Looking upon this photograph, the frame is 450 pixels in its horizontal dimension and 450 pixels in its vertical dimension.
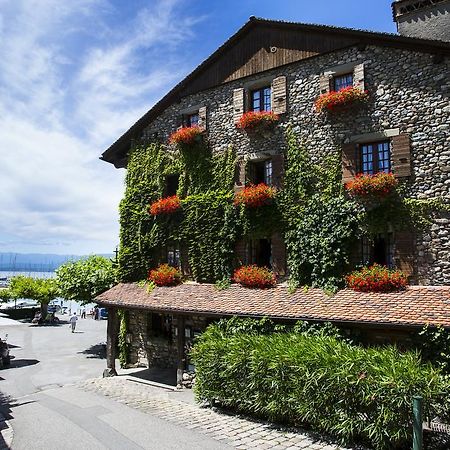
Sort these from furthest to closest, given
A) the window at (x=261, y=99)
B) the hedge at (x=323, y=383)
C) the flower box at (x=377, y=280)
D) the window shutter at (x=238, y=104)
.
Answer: the window shutter at (x=238, y=104)
the window at (x=261, y=99)
the flower box at (x=377, y=280)
the hedge at (x=323, y=383)

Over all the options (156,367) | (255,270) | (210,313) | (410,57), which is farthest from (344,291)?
(156,367)

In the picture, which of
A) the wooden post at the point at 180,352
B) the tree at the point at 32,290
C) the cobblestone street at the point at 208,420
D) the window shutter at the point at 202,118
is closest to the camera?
the cobblestone street at the point at 208,420

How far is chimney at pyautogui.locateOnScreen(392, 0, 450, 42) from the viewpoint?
664 inches

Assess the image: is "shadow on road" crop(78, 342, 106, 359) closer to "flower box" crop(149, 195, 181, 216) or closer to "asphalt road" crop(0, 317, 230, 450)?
"asphalt road" crop(0, 317, 230, 450)

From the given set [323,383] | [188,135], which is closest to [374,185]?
→ [323,383]

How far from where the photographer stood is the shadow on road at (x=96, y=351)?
2083 centimetres

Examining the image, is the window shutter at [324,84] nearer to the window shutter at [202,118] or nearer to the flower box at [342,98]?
the flower box at [342,98]

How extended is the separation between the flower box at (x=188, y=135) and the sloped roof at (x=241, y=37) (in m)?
2.17

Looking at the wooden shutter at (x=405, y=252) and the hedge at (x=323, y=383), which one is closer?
the hedge at (x=323, y=383)

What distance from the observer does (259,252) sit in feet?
51.9

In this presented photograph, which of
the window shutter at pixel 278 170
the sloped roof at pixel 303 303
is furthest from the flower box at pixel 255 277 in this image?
the window shutter at pixel 278 170

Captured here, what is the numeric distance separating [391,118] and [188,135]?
8.09 metres

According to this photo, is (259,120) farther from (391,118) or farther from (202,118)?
(391,118)

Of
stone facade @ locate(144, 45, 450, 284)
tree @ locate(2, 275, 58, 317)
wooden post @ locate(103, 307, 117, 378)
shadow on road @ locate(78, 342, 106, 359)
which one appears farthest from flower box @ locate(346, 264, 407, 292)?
tree @ locate(2, 275, 58, 317)
